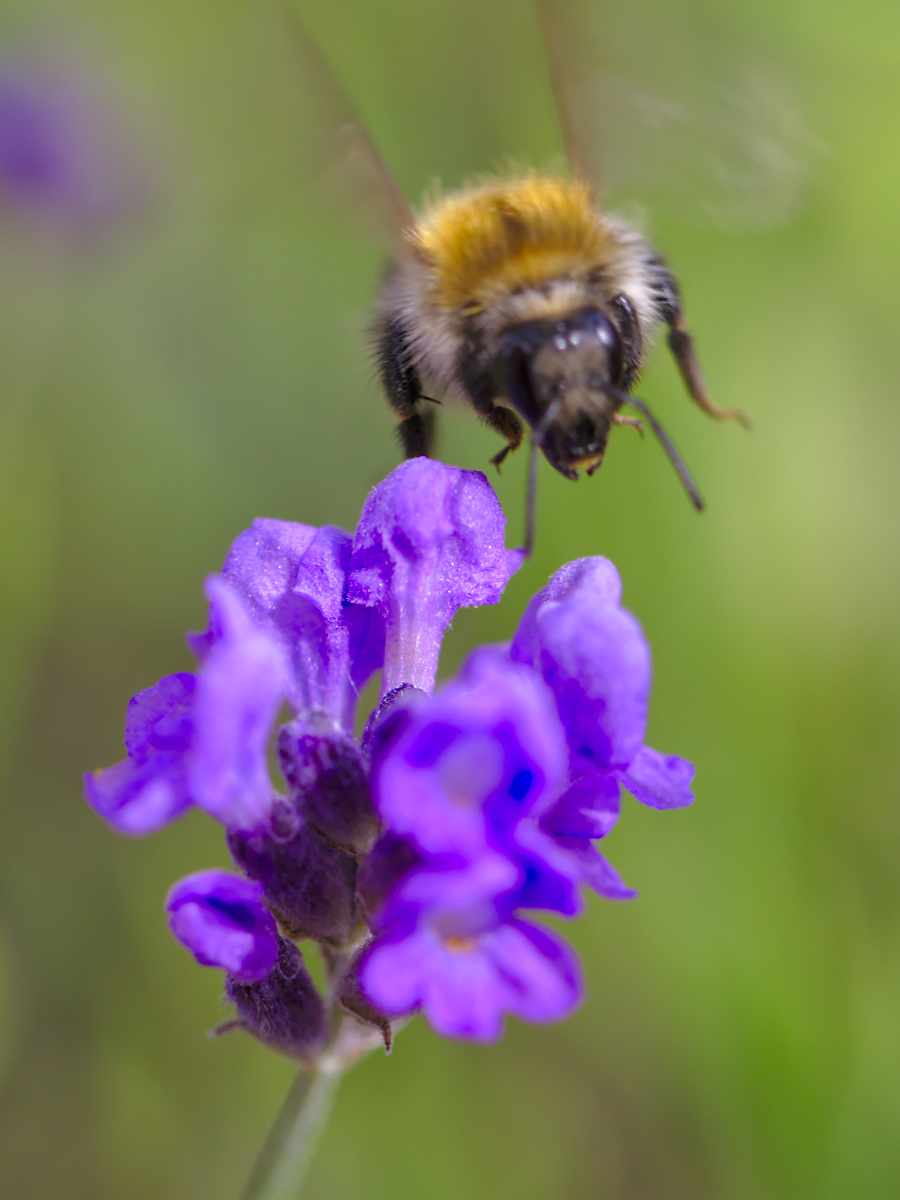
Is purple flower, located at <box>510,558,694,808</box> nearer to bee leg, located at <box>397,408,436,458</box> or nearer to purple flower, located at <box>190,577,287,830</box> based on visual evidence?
purple flower, located at <box>190,577,287,830</box>

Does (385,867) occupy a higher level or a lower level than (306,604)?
lower

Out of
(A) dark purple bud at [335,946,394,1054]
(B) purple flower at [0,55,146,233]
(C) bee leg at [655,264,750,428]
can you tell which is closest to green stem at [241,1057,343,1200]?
(A) dark purple bud at [335,946,394,1054]

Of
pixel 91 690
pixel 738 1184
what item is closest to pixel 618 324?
pixel 738 1184

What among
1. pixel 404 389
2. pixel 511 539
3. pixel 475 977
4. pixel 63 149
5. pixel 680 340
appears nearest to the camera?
pixel 475 977

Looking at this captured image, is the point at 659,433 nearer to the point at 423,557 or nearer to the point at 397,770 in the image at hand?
the point at 423,557

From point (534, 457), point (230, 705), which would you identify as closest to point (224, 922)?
point (230, 705)

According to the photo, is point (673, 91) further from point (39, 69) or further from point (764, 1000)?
point (39, 69)
